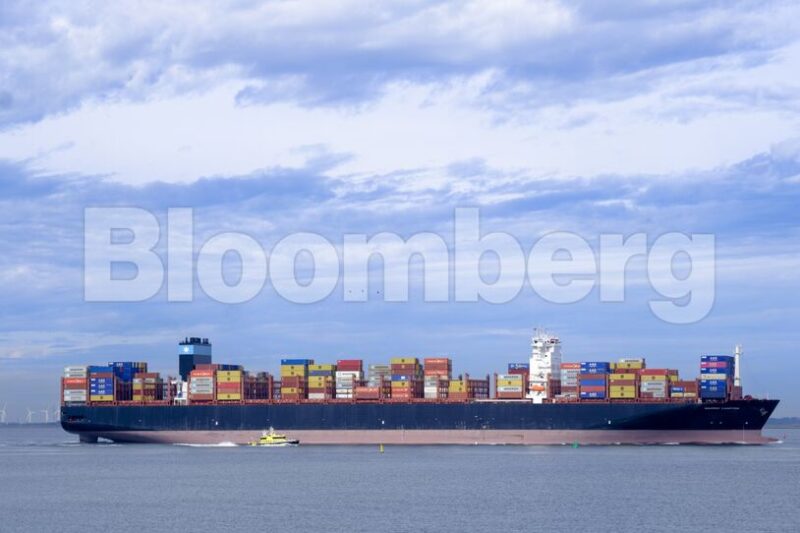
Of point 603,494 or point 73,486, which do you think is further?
point 73,486

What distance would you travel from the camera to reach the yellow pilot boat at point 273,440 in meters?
114

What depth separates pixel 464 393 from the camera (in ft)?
363

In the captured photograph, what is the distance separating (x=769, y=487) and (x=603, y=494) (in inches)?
481

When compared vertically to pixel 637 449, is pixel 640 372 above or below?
above

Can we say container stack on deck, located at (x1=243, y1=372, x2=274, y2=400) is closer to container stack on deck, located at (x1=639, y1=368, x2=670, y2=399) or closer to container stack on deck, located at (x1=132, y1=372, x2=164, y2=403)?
container stack on deck, located at (x1=132, y1=372, x2=164, y2=403)

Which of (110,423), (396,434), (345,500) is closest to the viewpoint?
(345,500)

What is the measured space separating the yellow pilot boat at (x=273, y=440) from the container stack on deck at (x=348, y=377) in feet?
20.9

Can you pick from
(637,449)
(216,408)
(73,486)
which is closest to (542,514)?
(73,486)

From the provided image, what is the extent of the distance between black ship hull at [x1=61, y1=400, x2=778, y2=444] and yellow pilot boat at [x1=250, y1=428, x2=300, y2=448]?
2.55ft

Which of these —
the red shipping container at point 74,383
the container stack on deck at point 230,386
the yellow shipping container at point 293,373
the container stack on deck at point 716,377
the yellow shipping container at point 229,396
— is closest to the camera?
the container stack on deck at point 716,377

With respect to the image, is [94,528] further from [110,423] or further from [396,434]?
[110,423]

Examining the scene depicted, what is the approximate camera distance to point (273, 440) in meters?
114

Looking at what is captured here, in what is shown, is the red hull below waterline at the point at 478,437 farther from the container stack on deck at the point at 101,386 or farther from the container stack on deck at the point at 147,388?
the container stack on deck at the point at 101,386

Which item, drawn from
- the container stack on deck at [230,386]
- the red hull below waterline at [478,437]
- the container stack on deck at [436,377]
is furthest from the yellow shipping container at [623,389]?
the container stack on deck at [230,386]
